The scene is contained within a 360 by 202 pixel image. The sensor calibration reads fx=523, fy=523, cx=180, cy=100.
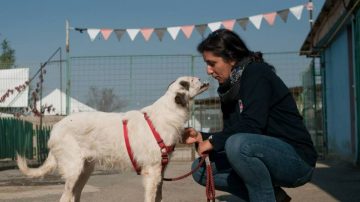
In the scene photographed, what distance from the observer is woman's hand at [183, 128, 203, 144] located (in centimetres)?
492

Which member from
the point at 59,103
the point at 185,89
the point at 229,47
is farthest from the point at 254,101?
the point at 59,103

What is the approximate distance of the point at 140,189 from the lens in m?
7.95

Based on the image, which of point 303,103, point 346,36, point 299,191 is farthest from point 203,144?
point 303,103

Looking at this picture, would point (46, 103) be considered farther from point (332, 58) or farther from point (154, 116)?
A: point (154, 116)

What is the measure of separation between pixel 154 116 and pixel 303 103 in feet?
33.7

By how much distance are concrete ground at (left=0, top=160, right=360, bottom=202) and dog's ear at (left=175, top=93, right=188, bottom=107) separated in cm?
162

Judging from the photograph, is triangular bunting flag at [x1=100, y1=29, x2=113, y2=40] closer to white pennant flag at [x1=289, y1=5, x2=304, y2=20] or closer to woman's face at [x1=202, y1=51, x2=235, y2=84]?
white pennant flag at [x1=289, y1=5, x2=304, y2=20]

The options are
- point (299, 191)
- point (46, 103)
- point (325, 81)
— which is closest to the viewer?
point (299, 191)

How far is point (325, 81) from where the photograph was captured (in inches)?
547

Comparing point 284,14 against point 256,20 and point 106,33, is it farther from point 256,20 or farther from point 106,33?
point 106,33

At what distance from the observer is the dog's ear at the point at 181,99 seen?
559 cm

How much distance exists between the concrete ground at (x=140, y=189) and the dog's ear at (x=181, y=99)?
162 cm

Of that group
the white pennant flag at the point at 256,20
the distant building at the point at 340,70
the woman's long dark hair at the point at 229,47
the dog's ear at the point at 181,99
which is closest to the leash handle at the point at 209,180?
the woman's long dark hair at the point at 229,47

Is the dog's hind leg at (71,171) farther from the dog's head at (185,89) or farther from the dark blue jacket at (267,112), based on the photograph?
the dark blue jacket at (267,112)
